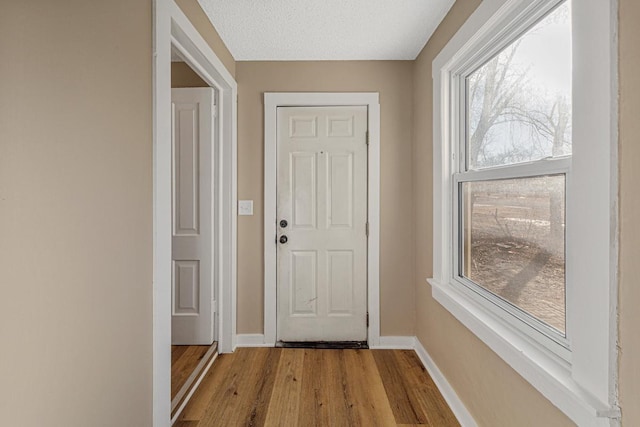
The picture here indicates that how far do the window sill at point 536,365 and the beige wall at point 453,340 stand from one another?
7 cm

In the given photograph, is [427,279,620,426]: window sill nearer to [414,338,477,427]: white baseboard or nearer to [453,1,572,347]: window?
[453,1,572,347]: window

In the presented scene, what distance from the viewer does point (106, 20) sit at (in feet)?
3.95

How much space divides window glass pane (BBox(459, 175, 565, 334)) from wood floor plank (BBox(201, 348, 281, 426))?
1.43 m

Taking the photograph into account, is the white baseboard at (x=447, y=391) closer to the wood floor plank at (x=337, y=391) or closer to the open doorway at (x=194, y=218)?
the wood floor plank at (x=337, y=391)

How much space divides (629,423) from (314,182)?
7.50 ft

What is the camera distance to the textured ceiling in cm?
204

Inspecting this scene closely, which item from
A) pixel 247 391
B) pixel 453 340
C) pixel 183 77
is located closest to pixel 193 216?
pixel 183 77

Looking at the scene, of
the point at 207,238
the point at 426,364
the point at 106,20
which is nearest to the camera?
the point at 106,20

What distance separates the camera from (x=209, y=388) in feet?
7.34

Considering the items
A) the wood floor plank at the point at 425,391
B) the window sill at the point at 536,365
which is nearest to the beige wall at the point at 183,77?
the window sill at the point at 536,365

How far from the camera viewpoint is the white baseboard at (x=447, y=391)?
6.02 feet

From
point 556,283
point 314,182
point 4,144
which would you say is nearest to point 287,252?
point 314,182

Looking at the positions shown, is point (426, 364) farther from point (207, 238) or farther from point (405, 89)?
point (405, 89)

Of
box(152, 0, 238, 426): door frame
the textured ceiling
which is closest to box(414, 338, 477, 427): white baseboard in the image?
box(152, 0, 238, 426): door frame
